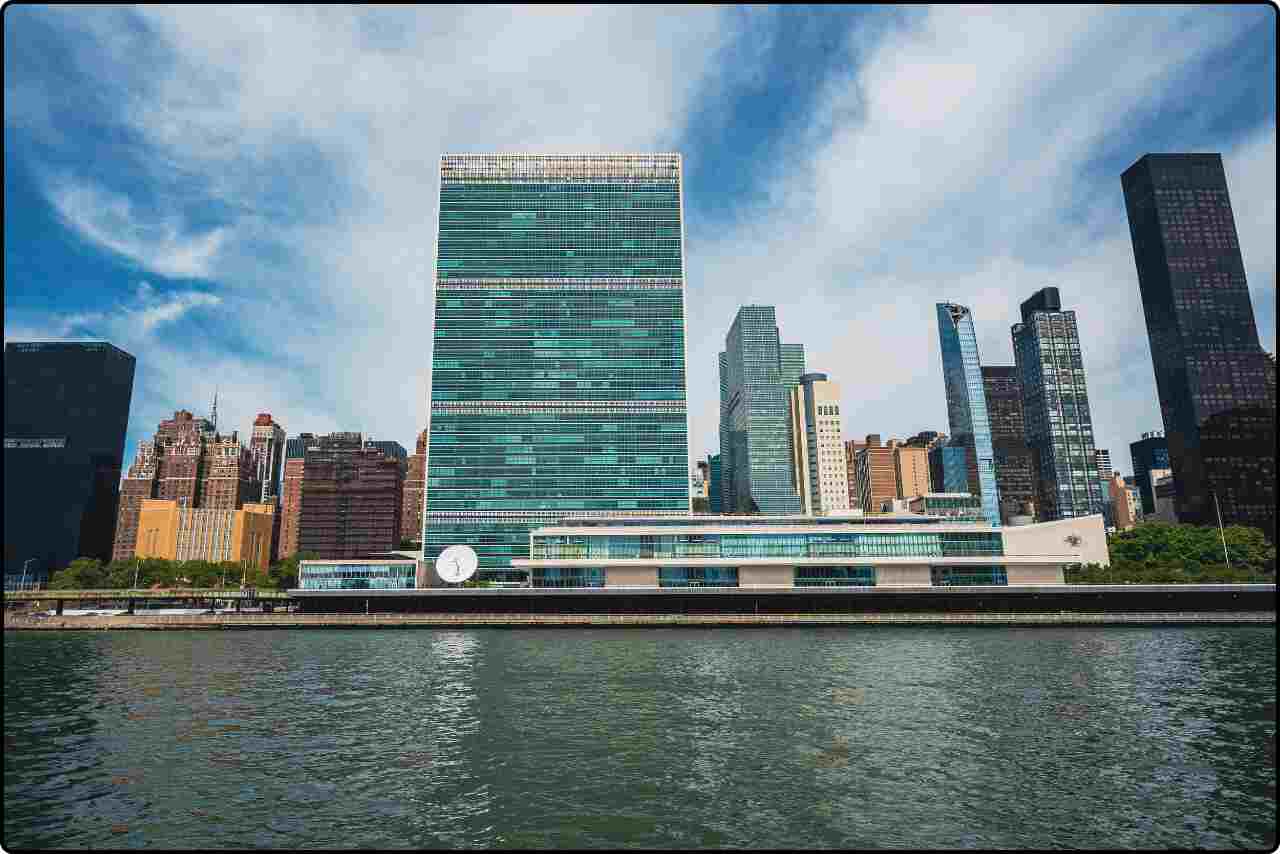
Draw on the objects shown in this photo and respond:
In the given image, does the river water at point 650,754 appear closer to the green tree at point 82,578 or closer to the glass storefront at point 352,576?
the glass storefront at point 352,576

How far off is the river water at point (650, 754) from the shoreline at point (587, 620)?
4224 centimetres

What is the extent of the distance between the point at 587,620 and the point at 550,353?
8965cm

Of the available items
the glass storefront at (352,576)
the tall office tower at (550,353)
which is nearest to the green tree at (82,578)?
the tall office tower at (550,353)

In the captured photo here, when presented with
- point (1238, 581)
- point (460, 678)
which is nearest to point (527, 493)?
point (460, 678)

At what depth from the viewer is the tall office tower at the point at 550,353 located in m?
180

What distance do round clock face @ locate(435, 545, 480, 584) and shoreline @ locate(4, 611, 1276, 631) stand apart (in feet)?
27.2

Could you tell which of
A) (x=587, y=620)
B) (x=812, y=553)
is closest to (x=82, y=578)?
(x=587, y=620)

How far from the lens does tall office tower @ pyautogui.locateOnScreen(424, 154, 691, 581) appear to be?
589 ft

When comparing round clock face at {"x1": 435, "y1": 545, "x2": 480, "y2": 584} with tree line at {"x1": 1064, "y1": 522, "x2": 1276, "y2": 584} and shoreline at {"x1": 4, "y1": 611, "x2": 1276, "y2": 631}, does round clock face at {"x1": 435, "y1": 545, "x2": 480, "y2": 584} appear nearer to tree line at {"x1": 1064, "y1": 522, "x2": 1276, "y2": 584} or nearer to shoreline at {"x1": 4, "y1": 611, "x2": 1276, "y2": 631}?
shoreline at {"x1": 4, "y1": 611, "x2": 1276, "y2": 631}

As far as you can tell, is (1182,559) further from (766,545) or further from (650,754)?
(650,754)

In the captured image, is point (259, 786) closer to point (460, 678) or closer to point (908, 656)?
point (460, 678)

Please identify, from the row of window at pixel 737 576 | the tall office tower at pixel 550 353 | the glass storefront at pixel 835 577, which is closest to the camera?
the row of window at pixel 737 576

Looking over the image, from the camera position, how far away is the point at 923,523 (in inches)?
4852

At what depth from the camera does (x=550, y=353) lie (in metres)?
185
